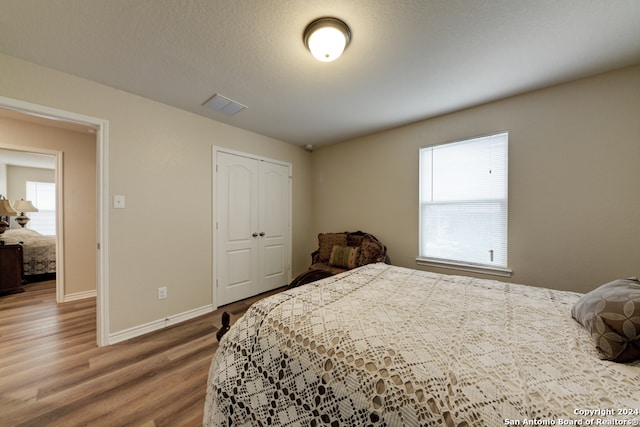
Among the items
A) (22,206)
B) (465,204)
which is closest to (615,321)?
(465,204)

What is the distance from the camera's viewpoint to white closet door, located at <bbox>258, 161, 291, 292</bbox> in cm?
363

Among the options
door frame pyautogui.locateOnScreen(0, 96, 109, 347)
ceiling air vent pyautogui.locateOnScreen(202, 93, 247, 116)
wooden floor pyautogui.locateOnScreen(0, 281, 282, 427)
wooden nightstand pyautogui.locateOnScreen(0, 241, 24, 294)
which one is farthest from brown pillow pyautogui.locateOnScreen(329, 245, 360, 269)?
wooden nightstand pyautogui.locateOnScreen(0, 241, 24, 294)

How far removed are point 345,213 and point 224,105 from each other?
2.29 metres

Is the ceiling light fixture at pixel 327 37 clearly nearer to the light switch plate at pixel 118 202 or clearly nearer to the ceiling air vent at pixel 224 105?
the ceiling air vent at pixel 224 105

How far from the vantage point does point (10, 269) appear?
11.5ft

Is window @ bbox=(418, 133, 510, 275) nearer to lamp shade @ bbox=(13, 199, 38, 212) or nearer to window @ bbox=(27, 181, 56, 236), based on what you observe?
lamp shade @ bbox=(13, 199, 38, 212)

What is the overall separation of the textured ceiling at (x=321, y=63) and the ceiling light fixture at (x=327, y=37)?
0.17 feet

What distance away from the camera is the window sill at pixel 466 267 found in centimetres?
244

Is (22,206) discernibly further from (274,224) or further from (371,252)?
(371,252)

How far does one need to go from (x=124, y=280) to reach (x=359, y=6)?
305cm

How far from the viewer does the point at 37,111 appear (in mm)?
1894

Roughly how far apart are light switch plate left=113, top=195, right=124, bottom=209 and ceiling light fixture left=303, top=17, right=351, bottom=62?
2267mm

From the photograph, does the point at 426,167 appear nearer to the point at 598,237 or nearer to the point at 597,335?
the point at 598,237

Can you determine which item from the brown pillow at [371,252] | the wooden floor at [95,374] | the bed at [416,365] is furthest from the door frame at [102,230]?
the brown pillow at [371,252]
